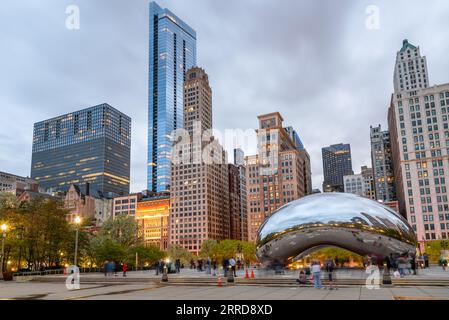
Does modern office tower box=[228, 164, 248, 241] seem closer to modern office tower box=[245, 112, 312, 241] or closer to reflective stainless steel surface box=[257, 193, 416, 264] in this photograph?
modern office tower box=[245, 112, 312, 241]

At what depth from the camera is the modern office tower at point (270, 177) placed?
149250 millimetres

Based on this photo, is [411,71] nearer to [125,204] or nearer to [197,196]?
[197,196]

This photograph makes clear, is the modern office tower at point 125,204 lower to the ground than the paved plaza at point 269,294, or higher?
higher

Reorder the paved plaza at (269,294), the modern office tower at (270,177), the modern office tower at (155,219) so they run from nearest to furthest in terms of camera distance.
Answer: the paved plaza at (269,294), the modern office tower at (270,177), the modern office tower at (155,219)

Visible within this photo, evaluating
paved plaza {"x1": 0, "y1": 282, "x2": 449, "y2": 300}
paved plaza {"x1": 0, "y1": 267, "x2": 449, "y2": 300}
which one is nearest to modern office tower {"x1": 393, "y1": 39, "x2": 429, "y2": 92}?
paved plaza {"x1": 0, "y1": 267, "x2": 449, "y2": 300}

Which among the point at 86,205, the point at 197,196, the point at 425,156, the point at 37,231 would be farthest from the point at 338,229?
the point at 86,205

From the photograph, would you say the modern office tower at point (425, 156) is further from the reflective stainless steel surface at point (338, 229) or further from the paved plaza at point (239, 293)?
the paved plaza at point (239, 293)

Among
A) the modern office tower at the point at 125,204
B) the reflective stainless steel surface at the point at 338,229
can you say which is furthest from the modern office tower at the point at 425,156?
the modern office tower at the point at 125,204

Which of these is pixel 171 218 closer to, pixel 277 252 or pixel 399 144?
pixel 399 144

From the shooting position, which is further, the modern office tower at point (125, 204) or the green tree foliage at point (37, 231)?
the modern office tower at point (125, 204)

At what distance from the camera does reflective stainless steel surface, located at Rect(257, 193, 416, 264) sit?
25.1 m

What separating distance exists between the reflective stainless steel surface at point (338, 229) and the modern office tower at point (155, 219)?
501ft
